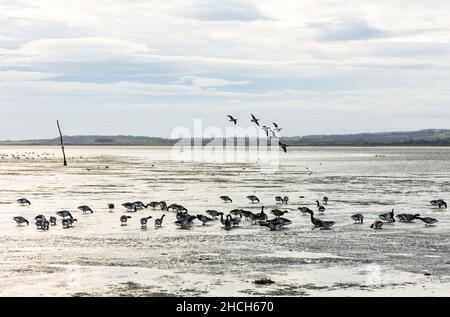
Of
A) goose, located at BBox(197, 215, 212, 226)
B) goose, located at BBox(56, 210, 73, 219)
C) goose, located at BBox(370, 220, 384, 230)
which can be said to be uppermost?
goose, located at BBox(56, 210, 73, 219)

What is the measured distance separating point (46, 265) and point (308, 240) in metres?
9.04

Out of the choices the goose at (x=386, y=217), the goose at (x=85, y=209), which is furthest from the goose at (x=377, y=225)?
the goose at (x=85, y=209)

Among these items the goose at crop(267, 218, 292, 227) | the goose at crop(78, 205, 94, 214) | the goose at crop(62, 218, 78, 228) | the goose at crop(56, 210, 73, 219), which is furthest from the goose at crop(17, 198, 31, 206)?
the goose at crop(267, 218, 292, 227)

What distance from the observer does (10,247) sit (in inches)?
850

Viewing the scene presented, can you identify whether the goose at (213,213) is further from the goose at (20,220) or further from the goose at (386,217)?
the goose at (20,220)

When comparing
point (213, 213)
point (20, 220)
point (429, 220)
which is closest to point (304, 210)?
point (213, 213)

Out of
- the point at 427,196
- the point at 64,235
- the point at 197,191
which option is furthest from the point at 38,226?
the point at 427,196

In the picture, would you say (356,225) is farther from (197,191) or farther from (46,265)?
(197,191)

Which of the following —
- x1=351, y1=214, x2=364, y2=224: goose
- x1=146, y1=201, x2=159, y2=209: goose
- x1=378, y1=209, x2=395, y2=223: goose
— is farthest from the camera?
x1=146, y1=201, x2=159, y2=209: goose

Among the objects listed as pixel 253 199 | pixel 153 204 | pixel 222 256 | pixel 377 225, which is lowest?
pixel 222 256

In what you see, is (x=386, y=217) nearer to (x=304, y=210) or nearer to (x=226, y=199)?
(x=304, y=210)

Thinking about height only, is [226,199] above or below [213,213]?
below

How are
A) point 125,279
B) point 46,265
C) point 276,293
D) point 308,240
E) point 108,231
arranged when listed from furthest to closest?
point 108,231 < point 308,240 < point 46,265 < point 125,279 < point 276,293

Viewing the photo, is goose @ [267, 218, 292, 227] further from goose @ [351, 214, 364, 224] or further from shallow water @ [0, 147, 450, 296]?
goose @ [351, 214, 364, 224]
